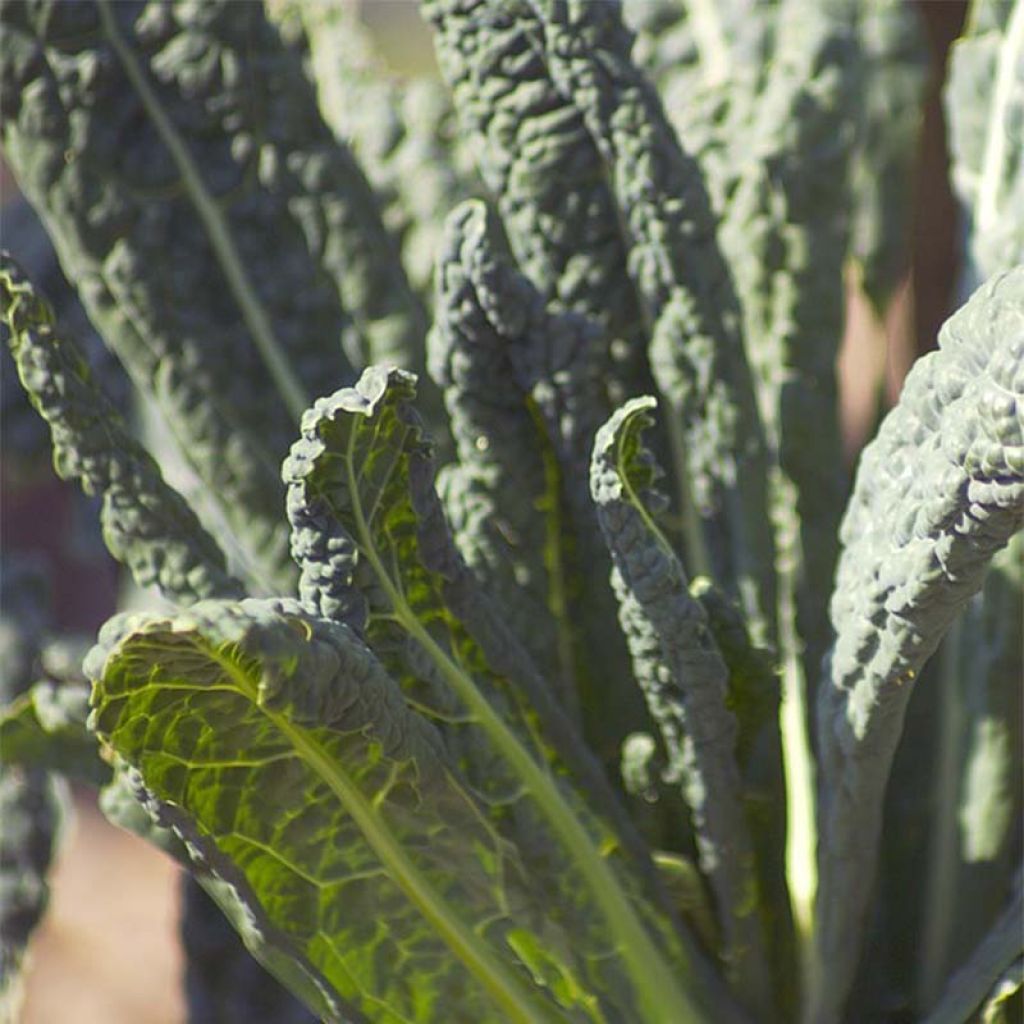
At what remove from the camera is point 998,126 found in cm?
75

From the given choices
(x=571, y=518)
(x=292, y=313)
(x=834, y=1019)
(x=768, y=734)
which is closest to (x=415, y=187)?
(x=292, y=313)

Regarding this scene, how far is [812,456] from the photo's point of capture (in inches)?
27.5

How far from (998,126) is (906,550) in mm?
371

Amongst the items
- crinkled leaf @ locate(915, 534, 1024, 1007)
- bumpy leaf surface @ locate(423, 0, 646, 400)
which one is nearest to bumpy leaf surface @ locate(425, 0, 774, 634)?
bumpy leaf surface @ locate(423, 0, 646, 400)

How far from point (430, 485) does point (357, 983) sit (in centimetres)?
19

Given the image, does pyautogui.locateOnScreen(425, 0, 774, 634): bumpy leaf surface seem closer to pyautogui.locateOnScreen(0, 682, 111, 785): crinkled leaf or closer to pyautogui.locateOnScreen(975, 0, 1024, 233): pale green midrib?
pyautogui.locateOnScreen(975, 0, 1024, 233): pale green midrib

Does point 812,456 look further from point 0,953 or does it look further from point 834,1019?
point 0,953

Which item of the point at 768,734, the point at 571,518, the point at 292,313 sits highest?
the point at 292,313

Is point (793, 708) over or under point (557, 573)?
under

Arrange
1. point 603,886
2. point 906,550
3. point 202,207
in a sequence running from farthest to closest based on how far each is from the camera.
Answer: point 202,207 → point 603,886 → point 906,550

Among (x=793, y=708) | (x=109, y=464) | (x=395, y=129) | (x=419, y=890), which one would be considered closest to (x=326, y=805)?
(x=419, y=890)

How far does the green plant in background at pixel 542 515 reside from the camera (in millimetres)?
489

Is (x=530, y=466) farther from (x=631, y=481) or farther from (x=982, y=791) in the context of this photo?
(x=982, y=791)

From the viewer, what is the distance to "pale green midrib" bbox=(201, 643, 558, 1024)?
497 mm
